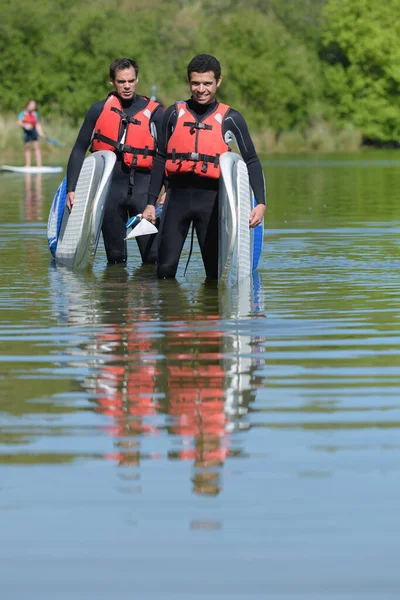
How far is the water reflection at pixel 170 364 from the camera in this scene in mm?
5227

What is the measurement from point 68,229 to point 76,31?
4894 cm

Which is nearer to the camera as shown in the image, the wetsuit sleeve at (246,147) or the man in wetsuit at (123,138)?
the wetsuit sleeve at (246,147)

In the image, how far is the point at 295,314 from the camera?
29.5ft

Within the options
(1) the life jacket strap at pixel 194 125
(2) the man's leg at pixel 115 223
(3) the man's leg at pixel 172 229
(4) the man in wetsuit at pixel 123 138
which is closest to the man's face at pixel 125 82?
(4) the man in wetsuit at pixel 123 138

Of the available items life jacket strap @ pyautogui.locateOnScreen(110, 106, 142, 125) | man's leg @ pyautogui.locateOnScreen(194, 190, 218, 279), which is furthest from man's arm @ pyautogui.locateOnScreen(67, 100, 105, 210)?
man's leg @ pyautogui.locateOnScreen(194, 190, 218, 279)

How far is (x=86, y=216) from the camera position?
1211 cm

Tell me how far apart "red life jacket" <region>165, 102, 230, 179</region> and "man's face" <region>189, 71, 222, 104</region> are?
0.48ft

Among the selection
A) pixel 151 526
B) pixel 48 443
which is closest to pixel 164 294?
pixel 48 443

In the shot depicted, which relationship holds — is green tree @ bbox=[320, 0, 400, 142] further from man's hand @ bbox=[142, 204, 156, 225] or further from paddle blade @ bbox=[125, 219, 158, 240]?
man's hand @ bbox=[142, 204, 156, 225]

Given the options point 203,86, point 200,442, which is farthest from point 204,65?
point 200,442

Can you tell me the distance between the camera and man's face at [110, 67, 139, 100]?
464 inches

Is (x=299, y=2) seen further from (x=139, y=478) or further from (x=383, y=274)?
(x=139, y=478)

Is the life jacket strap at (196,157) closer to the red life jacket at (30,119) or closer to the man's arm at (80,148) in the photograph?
the man's arm at (80,148)

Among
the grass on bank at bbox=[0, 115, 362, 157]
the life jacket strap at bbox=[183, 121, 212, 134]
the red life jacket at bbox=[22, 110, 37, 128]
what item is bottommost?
the grass on bank at bbox=[0, 115, 362, 157]
